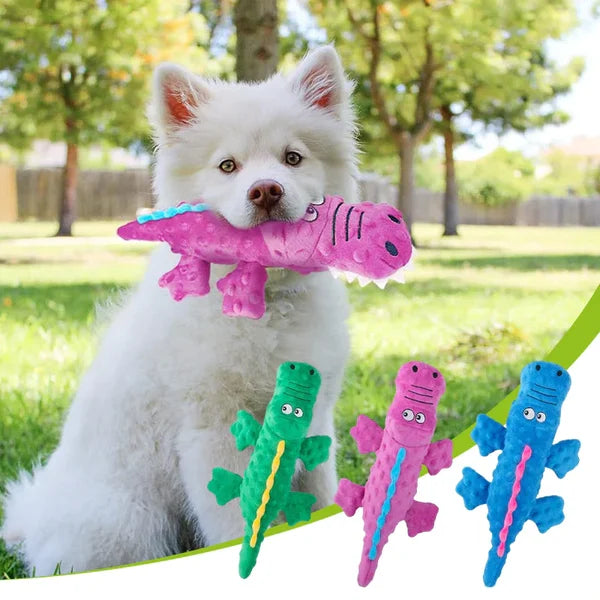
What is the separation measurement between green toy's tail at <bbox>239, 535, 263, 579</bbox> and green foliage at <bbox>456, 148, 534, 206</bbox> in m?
1.89

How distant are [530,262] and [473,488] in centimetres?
213

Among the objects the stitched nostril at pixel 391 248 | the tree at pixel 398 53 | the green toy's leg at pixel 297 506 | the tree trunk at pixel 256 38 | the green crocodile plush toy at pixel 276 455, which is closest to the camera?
the stitched nostril at pixel 391 248

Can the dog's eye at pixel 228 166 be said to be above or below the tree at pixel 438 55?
below

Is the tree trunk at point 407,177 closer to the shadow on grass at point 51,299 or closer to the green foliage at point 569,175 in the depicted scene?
the green foliage at point 569,175

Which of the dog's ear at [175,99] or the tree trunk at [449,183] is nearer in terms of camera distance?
the dog's ear at [175,99]

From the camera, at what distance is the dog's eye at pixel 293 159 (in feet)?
5.61

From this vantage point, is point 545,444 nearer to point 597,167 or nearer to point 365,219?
point 365,219

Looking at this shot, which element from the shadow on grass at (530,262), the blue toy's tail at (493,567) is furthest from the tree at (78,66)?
the blue toy's tail at (493,567)

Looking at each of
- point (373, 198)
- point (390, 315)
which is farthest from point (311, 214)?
point (390, 315)

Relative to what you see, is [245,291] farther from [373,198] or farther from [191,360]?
[373,198]

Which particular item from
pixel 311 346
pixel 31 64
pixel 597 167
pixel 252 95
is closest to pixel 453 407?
pixel 597 167

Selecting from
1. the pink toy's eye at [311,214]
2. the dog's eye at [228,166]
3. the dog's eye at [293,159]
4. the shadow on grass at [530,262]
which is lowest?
the shadow on grass at [530,262]

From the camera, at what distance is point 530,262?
3596 millimetres

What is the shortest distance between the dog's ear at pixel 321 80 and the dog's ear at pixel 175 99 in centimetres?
22
